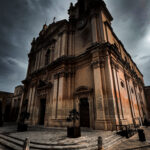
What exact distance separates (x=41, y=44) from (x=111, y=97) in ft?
58.5

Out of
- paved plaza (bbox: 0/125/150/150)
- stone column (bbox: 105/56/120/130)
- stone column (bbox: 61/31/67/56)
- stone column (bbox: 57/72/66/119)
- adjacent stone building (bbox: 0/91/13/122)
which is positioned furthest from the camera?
adjacent stone building (bbox: 0/91/13/122)

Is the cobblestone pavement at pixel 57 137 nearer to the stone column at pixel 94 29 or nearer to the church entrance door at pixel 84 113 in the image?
the church entrance door at pixel 84 113

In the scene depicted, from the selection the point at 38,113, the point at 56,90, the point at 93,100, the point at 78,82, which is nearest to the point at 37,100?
the point at 38,113

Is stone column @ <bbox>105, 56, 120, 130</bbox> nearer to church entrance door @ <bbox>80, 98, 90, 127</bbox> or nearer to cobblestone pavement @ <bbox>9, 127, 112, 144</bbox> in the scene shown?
cobblestone pavement @ <bbox>9, 127, 112, 144</bbox>

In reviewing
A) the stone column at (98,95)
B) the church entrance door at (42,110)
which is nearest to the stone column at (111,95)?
the stone column at (98,95)

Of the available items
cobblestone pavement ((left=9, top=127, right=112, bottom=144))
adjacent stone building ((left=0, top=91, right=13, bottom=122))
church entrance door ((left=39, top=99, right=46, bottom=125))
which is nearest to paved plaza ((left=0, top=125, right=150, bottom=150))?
cobblestone pavement ((left=9, top=127, right=112, bottom=144))

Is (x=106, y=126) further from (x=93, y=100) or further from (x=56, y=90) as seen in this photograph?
(x=56, y=90)

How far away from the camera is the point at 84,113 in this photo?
10625 mm

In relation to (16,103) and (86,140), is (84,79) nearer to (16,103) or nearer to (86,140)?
(86,140)

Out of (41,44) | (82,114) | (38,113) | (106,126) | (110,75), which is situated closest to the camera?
(106,126)

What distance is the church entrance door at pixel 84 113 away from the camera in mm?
10248

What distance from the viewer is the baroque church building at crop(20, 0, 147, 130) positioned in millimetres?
9355

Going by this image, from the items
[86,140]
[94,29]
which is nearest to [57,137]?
[86,140]

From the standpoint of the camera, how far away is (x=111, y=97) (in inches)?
351
